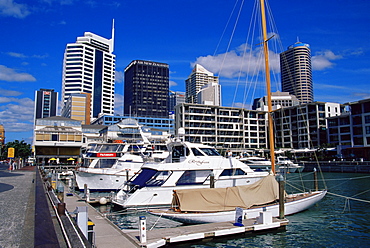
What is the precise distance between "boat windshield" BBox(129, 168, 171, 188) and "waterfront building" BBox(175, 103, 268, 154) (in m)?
70.7

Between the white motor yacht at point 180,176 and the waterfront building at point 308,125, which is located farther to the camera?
the waterfront building at point 308,125

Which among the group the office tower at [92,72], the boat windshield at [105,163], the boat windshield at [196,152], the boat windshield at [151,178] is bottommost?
the boat windshield at [151,178]

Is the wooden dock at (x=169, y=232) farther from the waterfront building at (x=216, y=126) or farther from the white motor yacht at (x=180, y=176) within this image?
the waterfront building at (x=216, y=126)

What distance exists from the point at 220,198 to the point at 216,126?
83772 mm

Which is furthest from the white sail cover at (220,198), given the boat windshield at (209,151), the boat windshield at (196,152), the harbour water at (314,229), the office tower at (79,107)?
the office tower at (79,107)

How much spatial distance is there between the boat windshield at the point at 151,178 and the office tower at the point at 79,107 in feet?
437

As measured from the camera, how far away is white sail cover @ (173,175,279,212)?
15.6m

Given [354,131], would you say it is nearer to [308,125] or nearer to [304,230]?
[308,125]

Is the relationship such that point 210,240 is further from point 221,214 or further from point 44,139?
point 44,139

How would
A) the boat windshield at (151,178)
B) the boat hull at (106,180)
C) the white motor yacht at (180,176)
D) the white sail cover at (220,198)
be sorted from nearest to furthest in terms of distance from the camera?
the white sail cover at (220,198) → the white motor yacht at (180,176) → the boat windshield at (151,178) → the boat hull at (106,180)

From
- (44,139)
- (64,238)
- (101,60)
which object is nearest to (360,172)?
(64,238)

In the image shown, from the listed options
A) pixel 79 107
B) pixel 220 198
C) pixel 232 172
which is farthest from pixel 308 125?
pixel 79 107

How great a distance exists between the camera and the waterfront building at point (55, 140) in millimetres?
74688

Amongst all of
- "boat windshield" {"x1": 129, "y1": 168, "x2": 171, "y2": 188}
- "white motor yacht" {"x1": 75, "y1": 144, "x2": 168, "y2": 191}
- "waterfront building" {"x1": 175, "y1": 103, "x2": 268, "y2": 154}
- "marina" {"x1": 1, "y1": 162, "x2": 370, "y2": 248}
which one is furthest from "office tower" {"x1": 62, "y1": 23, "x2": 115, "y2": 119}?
"marina" {"x1": 1, "y1": 162, "x2": 370, "y2": 248}
